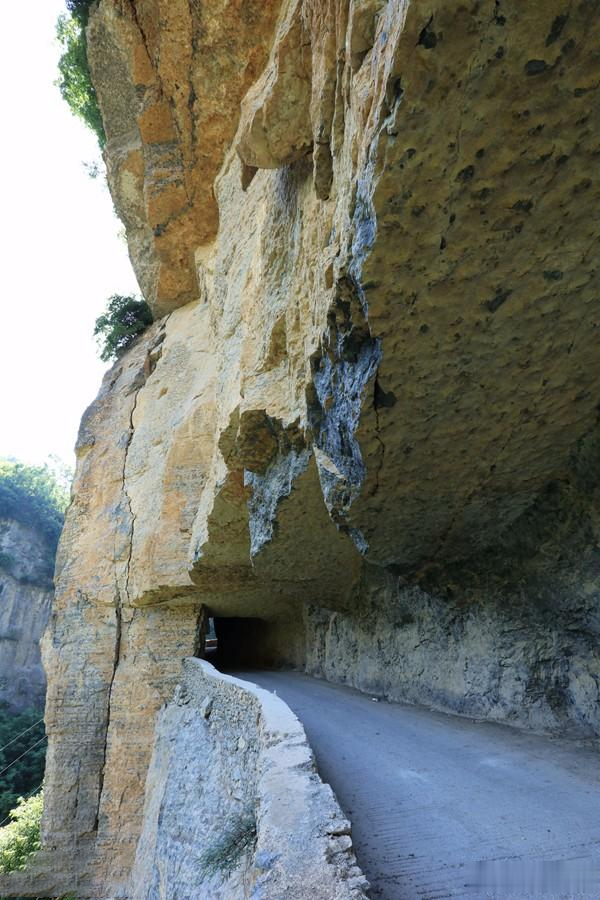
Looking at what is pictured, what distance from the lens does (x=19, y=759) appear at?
16375 millimetres

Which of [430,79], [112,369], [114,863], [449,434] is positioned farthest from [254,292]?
[114,863]

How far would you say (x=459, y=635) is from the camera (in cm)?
399

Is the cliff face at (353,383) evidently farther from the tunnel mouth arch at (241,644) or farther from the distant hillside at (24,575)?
the distant hillside at (24,575)

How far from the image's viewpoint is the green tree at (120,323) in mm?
10984

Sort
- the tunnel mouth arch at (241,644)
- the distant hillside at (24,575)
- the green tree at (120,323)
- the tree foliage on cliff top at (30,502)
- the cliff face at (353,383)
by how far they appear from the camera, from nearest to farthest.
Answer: the cliff face at (353,383), the tunnel mouth arch at (241,644), the green tree at (120,323), the distant hillside at (24,575), the tree foliage on cliff top at (30,502)

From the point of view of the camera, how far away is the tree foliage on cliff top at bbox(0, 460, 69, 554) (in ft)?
83.7

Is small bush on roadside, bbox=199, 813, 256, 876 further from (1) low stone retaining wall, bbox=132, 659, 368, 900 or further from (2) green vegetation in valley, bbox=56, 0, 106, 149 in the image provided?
(2) green vegetation in valley, bbox=56, 0, 106, 149

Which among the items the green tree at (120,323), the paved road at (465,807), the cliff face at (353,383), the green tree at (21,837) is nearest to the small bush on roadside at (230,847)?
the paved road at (465,807)

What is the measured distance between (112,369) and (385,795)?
31.7 feet

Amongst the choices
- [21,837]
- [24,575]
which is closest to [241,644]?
[21,837]

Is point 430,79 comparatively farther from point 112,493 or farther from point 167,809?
point 112,493

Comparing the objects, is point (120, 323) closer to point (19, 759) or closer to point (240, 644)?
point (240, 644)

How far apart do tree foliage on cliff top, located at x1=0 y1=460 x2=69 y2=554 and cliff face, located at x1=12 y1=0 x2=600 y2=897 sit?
1994 centimetres

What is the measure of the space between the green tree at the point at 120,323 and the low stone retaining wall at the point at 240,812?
25.0 ft
